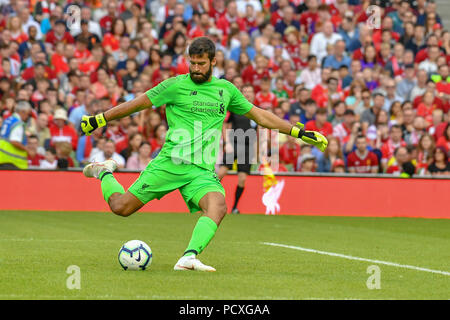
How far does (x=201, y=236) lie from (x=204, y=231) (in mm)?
57

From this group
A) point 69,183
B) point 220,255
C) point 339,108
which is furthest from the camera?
point 339,108

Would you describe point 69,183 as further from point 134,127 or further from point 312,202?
point 312,202

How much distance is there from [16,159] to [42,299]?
12.5 meters

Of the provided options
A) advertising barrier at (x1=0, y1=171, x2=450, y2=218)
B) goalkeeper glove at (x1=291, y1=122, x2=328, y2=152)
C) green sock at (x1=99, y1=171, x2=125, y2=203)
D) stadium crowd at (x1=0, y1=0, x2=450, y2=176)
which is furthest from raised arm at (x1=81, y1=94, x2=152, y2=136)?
stadium crowd at (x1=0, y1=0, x2=450, y2=176)

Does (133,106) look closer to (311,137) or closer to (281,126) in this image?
(281,126)

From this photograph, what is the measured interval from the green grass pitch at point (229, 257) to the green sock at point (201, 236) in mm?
276

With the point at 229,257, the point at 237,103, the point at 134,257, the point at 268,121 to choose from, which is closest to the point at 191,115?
the point at 237,103

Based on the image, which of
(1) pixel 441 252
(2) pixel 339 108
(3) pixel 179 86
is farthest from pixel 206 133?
(2) pixel 339 108

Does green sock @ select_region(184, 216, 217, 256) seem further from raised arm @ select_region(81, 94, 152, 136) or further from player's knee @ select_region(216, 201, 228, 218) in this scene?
raised arm @ select_region(81, 94, 152, 136)

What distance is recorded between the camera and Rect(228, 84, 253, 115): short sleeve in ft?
33.0

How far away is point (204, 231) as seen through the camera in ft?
31.0

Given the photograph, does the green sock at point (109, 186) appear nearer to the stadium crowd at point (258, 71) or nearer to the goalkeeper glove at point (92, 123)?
the goalkeeper glove at point (92, 123)

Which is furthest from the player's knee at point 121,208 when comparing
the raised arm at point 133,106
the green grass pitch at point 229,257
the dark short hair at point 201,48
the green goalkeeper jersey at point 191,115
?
the dark short hair at point 201,48

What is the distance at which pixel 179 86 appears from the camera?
9820 millimetres
